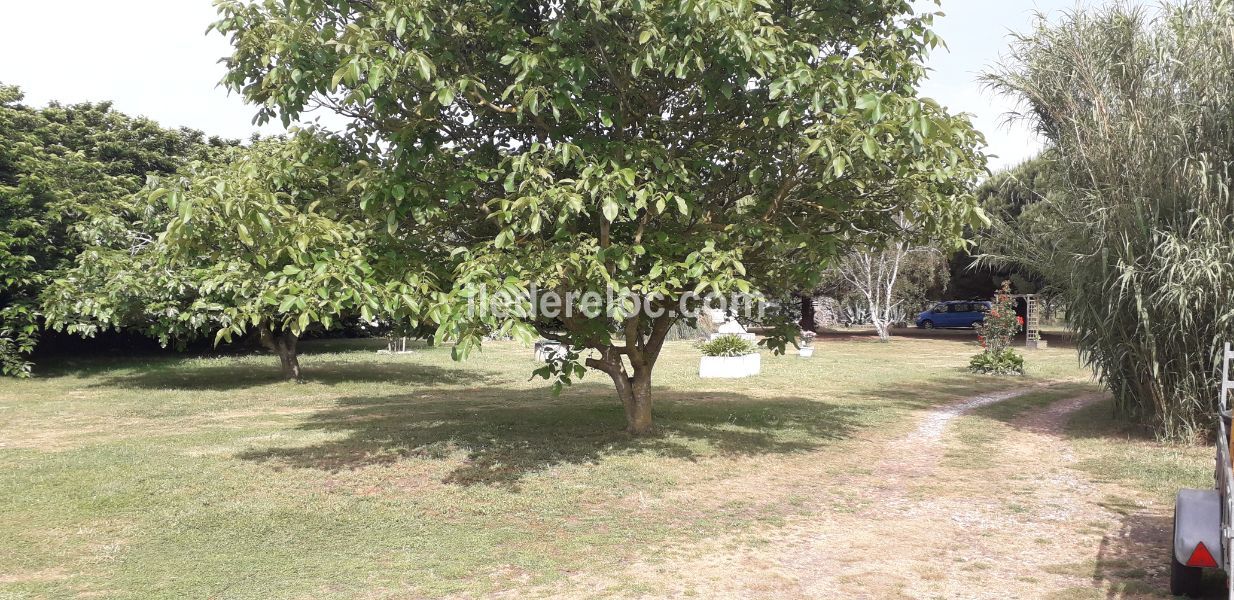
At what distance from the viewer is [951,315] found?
153 feet

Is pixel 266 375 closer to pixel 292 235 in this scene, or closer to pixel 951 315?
pixel 292 235

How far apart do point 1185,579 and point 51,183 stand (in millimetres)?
23105

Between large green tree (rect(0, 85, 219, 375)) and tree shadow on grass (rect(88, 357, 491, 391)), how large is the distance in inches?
101

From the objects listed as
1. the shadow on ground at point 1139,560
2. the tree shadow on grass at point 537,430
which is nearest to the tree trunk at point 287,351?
the tree shadow on grass at point 537,430

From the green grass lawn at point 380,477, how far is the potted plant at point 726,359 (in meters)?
1.39

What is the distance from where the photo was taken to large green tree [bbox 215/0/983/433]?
7109mm

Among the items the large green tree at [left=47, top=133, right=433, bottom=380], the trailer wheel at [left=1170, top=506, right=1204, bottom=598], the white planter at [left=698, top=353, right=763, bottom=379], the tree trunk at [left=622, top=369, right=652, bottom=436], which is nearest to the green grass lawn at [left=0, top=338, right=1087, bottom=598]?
the tree trunk at [left=622, top=369, right=652, bottom=436]

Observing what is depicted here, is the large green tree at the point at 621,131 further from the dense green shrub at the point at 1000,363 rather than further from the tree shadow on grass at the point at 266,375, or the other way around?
the dense green shrub at the point at 1000,363

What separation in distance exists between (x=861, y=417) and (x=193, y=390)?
13.5m

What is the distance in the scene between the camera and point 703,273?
7668mm

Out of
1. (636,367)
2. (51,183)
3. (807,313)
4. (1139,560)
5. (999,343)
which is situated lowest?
(1139,560)

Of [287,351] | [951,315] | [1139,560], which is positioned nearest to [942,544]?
[1139,560]

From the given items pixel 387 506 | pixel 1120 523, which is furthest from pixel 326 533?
pixel 1120 523

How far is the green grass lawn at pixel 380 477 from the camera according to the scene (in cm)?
595
